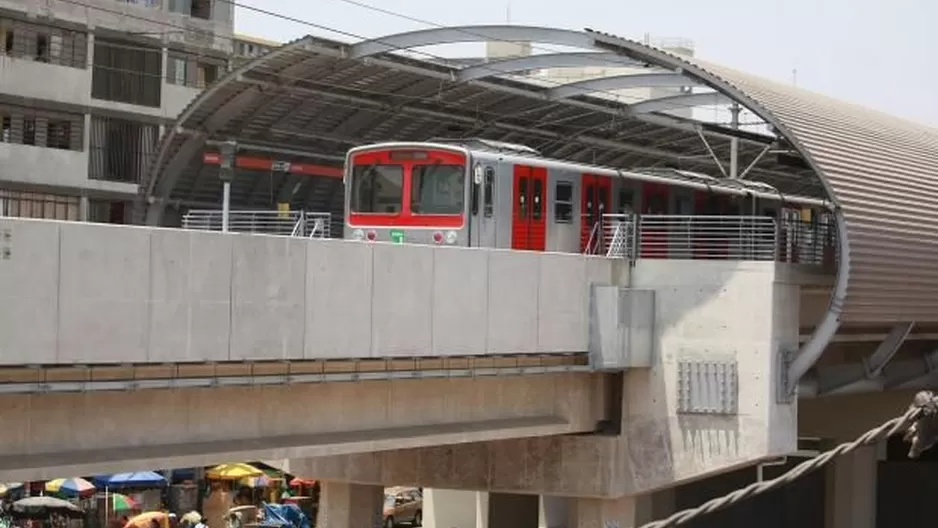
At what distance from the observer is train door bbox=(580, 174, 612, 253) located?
101 ft

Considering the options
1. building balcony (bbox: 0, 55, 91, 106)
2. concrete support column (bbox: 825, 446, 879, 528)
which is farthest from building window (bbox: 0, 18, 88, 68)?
concrete support column (bbox: 825, 446, 879, 528)

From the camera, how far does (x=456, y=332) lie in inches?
902

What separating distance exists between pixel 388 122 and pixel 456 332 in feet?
53.1

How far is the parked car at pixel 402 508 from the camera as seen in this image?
49031 mm

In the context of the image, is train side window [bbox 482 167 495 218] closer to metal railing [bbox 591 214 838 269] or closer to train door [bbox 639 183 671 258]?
metal railing [bbox 591 214 838 269]

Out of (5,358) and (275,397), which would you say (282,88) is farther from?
(5,358)

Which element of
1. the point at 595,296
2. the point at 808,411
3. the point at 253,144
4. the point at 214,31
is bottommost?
the point at 808,411

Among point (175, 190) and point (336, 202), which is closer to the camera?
point (175, 190)

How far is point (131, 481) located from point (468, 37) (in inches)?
632

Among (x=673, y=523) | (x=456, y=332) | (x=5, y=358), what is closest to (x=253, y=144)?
(x=456, y=332)

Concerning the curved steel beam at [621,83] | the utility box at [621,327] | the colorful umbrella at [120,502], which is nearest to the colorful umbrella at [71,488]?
the colorful umbrella at [120,502]

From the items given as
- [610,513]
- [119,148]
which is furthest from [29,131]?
[610,513]

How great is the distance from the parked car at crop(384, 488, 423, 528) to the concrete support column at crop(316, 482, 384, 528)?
59.3 ft

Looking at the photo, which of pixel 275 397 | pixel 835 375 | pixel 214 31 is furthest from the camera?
pixel 214 31
